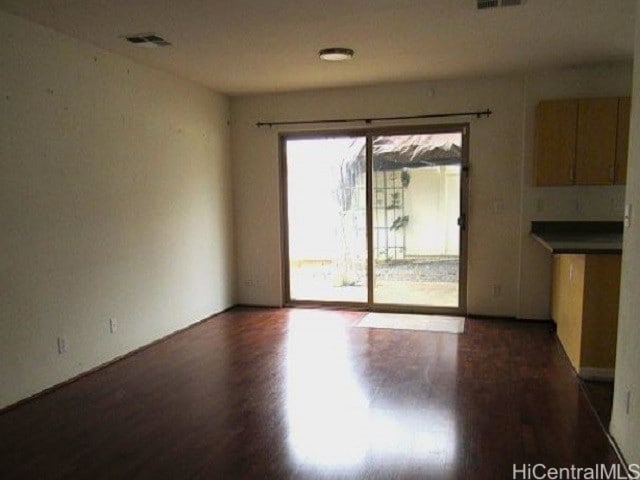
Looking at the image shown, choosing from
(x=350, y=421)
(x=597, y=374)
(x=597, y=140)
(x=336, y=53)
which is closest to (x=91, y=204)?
(x=336, y=53)

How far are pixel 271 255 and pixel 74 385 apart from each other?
2827mm

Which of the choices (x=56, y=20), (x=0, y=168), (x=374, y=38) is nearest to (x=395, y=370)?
(x=374, y=38)

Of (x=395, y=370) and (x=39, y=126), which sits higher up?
(x=39, y=126)

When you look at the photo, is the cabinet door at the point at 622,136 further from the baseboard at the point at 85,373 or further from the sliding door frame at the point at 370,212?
the baseboard at the point at 85,373

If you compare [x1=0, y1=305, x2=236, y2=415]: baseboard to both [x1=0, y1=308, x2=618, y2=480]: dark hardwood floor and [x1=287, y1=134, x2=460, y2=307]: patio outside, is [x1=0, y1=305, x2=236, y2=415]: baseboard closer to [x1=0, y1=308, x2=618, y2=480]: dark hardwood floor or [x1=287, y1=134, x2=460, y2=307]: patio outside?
[x1=0, y1=308, x2=618, y2=480]: dark hardwood floor

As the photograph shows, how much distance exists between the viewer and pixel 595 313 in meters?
3.43

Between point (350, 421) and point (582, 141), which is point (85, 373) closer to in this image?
point (350, 421)

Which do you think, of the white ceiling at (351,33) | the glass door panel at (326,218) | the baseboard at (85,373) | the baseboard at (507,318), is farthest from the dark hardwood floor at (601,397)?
the baseboard at (85,373)

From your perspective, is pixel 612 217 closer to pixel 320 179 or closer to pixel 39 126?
pixel 320 179

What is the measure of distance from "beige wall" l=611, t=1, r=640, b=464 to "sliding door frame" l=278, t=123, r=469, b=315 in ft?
9.21

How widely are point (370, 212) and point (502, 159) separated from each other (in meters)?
1.49

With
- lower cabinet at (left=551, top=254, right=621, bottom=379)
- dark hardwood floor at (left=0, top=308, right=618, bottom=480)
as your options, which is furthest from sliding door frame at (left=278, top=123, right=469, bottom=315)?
lower cabinet at (left=551, top=254, right=621, bottom=379)

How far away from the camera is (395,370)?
3760mm

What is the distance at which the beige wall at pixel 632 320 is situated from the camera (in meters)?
2.29
